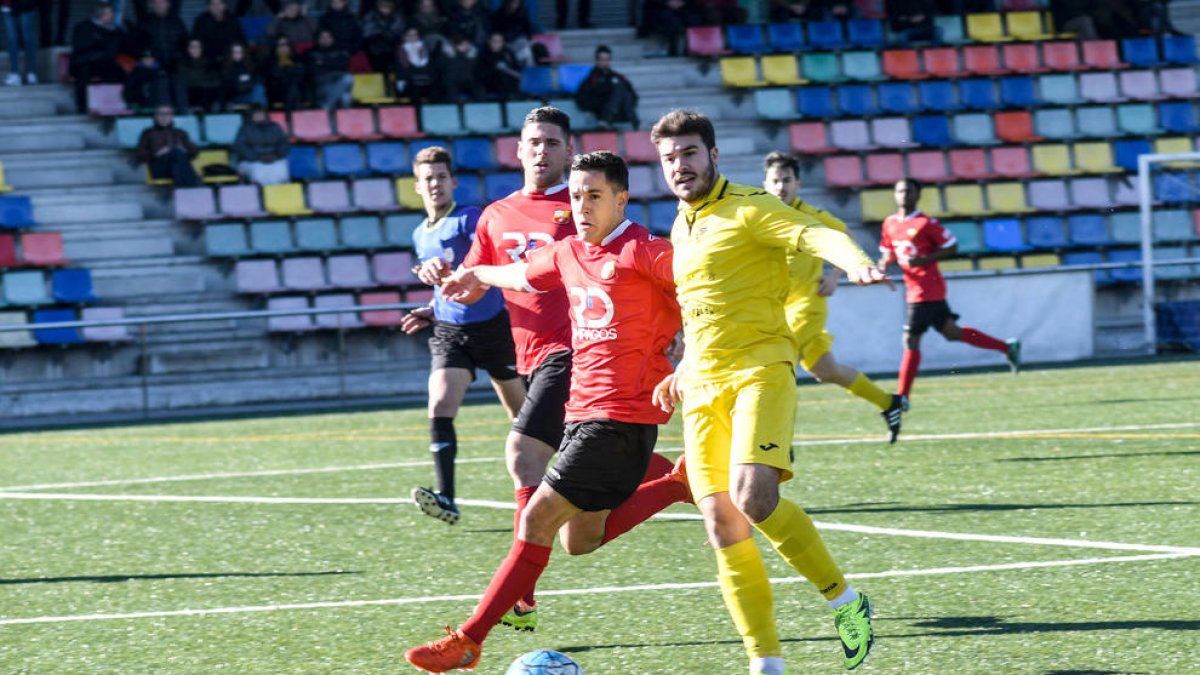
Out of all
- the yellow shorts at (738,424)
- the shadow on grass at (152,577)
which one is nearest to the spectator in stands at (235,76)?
the shadow on grass at (152,577)

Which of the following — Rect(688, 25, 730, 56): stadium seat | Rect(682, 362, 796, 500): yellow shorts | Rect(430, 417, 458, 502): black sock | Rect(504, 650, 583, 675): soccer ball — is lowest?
Rect(430, 417, 458, 502): black sock

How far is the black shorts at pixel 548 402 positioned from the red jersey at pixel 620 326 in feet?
2.96

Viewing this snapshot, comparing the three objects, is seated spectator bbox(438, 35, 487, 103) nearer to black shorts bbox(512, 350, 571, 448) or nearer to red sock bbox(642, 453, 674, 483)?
black shorts bbox(512, 350, 571, 448)

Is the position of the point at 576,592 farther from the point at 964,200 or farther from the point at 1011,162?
the point at 1011,162

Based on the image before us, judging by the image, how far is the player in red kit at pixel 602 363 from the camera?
20.1 ft

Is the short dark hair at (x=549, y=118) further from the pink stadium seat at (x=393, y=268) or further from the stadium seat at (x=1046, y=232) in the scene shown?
the stadium seat at (x=1046, y=232)

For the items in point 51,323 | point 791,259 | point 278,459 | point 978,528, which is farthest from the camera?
point 51,323

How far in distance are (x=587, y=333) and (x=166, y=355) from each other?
14.5m

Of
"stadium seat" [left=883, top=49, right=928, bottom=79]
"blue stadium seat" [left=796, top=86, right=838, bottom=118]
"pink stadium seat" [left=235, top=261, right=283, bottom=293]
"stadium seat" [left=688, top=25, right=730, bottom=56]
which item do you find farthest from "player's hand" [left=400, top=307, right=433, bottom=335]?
"stadium seat" [left=883, top=49, right=928, bottom=79]

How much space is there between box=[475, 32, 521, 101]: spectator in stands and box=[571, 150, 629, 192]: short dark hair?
18.1 meters

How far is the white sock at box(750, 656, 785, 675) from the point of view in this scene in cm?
550

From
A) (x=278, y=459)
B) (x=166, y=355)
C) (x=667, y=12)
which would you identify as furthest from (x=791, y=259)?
(x=667, y=12)

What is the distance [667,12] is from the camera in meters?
26.6

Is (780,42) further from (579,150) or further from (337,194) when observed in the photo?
(337,194)
